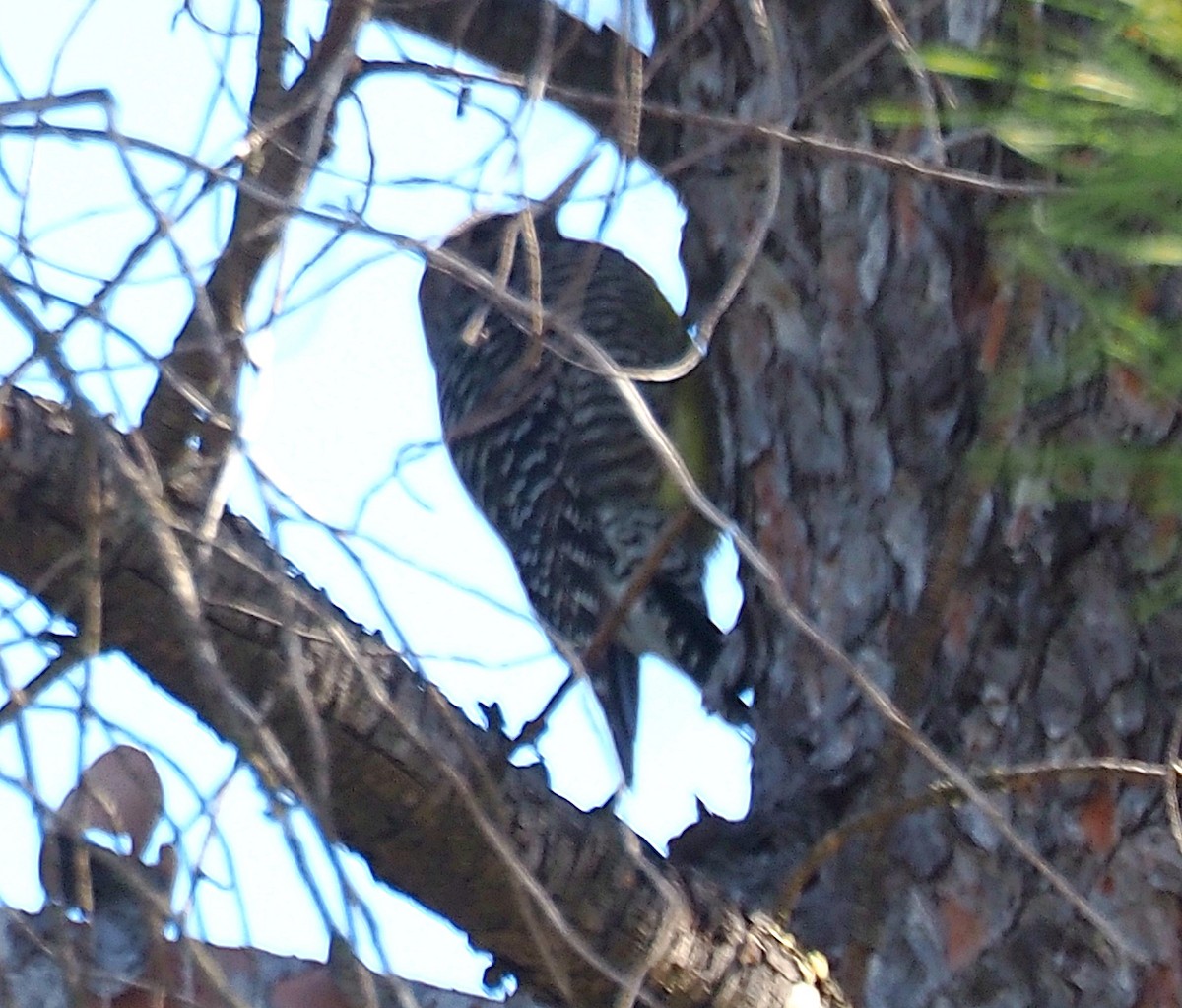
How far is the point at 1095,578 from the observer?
2002 millimetres

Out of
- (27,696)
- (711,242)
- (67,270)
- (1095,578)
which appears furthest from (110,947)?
(711,242)

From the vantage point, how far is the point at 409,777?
1.68 m

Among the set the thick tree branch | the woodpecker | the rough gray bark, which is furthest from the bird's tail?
the thick tree branch

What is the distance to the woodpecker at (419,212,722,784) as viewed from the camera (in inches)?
134

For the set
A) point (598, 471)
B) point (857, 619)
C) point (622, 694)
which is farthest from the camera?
point (598, 471)

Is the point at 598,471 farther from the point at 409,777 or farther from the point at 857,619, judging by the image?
the point at 409,777

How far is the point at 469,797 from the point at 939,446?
3.01 ft

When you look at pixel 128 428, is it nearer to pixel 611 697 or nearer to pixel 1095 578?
pixel 1095 578

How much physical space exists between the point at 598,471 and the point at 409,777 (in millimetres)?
2108

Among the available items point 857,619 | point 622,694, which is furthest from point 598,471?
point 857,619

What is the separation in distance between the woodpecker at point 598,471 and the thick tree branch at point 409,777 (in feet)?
4.76

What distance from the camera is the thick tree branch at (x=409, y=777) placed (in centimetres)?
157

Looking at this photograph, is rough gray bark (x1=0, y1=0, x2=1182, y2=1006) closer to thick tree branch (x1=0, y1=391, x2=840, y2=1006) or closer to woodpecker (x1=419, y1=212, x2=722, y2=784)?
thick tree branch (x1=0, y1=391, x2=840, y2=1006)

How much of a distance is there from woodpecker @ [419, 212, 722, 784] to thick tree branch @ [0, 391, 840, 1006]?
1.45 meters
